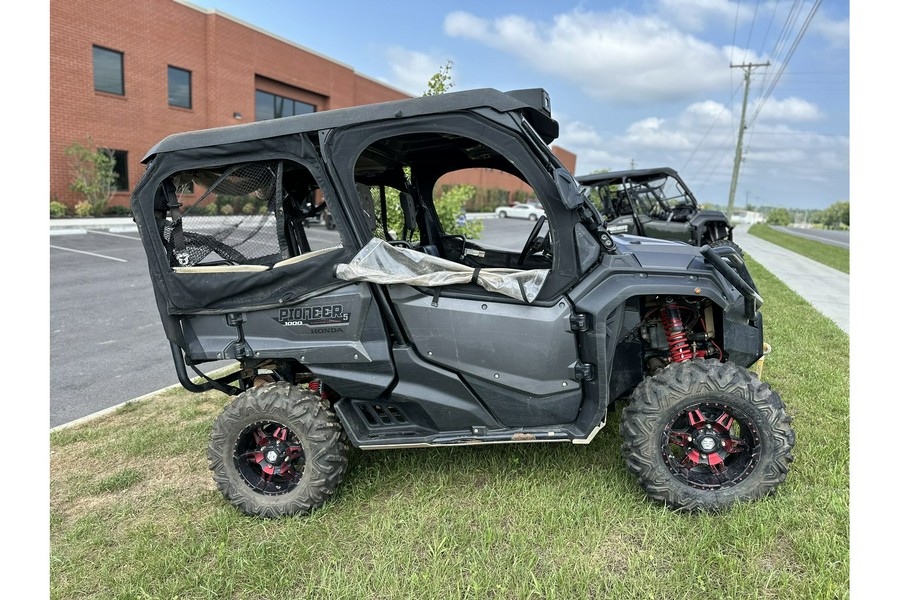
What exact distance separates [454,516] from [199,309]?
1.95 meters

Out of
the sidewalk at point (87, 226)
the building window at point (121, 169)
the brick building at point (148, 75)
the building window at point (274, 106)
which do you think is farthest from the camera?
the building window at point (274, 106)

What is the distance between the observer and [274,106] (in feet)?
96.7

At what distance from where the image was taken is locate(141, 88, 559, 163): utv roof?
10.3ft

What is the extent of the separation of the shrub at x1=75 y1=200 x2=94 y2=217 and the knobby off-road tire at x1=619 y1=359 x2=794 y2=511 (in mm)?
22397

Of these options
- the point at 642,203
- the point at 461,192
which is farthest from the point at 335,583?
the point at 642,203

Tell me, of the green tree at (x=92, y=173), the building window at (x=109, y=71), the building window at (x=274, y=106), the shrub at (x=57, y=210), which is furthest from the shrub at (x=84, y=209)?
the building window at (x=274, y=106)

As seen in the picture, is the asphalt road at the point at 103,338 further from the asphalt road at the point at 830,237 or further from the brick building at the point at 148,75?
the asphalt road at the point at 830,237

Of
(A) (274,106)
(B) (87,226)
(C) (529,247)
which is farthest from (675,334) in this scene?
(A) (274,106)

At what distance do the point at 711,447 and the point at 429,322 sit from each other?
5.84 ft

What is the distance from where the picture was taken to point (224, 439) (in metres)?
3.54

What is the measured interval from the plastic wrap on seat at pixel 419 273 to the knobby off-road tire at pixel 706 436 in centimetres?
91

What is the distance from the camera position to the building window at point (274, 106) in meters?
28.5

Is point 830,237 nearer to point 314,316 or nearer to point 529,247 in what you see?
point 529,247

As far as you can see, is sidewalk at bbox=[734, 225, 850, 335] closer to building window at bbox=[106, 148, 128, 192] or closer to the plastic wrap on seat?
the plastic wrap on seat
